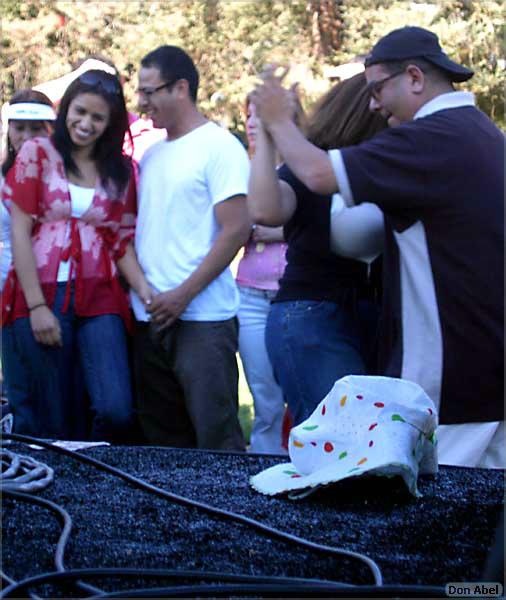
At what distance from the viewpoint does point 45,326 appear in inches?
104

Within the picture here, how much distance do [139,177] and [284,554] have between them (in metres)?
1.89

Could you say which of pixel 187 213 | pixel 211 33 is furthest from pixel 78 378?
A: pixel 211 33

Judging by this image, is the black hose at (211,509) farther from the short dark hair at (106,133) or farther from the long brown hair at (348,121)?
the short dark hair at (106,133)

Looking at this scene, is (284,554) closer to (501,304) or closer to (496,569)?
(496,569)

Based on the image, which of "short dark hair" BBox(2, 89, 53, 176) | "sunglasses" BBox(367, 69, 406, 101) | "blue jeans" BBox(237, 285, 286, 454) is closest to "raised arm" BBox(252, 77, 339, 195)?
"sunglasses" BBox(367, 69, 406, 101)

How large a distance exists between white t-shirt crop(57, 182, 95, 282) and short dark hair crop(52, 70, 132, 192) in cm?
6

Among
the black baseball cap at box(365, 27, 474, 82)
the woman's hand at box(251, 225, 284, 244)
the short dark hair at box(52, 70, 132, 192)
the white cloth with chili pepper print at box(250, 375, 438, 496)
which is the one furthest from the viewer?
the woman's hand at box(251, 225, 284, 244)

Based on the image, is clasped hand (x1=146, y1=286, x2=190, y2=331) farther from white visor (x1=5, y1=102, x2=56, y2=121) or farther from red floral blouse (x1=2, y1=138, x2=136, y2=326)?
white visor (x1=5, y1=102, x2=56, y2=121)

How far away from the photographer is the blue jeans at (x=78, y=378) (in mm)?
2658

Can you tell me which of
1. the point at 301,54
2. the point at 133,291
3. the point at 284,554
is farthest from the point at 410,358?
the point at 301,54

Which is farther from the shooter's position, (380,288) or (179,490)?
(380,288)

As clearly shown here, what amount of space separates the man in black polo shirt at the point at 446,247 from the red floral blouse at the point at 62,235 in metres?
0.94

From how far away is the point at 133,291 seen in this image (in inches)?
110

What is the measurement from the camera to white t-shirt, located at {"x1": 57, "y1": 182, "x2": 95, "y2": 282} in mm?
2707
